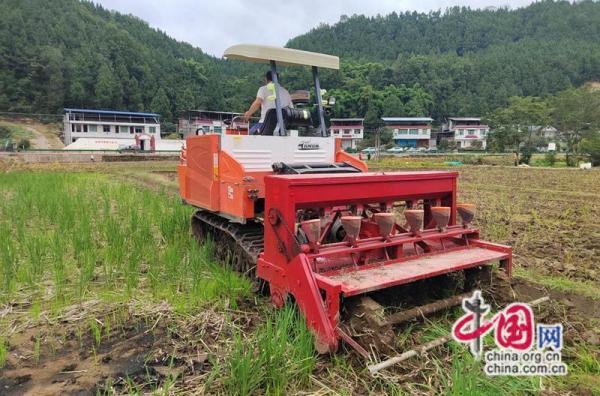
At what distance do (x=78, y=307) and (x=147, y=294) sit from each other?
2.16 feet

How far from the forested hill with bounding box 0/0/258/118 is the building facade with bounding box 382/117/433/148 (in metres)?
36.3

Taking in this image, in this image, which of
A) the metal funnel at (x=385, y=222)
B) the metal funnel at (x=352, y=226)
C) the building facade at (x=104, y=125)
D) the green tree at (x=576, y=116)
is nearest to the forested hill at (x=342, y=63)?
the building facade at (x=104, y=125)

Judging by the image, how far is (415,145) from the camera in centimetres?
8469

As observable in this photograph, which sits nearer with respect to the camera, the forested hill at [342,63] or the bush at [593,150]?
the bush at [593,150]

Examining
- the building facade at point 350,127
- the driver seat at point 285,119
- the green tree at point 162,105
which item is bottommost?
the driver seat at point 285,119

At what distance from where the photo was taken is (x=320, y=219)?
4340 millimetres

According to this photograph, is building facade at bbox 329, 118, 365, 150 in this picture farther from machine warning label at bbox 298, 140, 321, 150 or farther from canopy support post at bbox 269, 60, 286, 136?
canopy support post at bbox 269, 60, 286, 136

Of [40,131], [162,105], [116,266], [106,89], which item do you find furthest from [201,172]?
[106,89]

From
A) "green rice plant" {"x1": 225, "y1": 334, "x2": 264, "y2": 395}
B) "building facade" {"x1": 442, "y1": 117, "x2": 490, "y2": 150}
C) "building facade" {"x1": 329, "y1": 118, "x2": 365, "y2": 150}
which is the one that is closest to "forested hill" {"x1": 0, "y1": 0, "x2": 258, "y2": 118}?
"building facade" {"x1": 329, "y1": 118, "x2": 365, "y2": 150}

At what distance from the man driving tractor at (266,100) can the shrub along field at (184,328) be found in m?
1.87

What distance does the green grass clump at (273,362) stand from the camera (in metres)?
2.74

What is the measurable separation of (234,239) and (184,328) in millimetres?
1619

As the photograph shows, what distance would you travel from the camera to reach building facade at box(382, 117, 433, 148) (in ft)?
275

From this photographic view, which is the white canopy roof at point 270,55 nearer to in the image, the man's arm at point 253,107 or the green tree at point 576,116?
the man's arm at point 253,107
